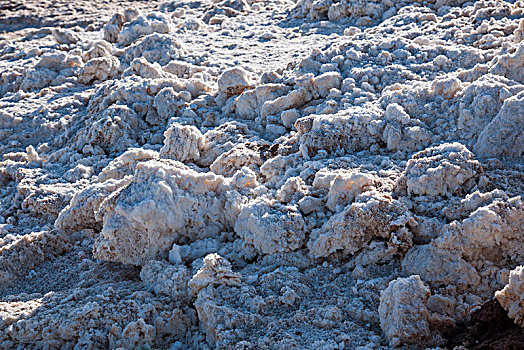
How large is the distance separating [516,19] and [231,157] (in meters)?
3.06

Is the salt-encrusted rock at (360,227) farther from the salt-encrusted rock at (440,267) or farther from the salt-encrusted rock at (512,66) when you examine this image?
the salt-encrusted rock at (512,66)

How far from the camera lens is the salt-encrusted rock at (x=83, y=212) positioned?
3730 millimetres

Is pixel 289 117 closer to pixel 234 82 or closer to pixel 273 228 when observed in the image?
pixel 234 82

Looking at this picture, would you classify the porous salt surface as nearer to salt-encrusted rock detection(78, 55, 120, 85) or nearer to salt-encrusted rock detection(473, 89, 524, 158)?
salt-encrusted rock detection(473, 89, 524, 158)

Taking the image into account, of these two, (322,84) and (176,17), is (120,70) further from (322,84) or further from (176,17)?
(322,84)

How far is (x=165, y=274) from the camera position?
303cm

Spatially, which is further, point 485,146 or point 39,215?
point 39,215

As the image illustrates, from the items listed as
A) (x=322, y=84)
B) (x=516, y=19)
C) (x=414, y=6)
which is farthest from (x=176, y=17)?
(x=516, y=19)

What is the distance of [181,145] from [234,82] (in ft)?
3.34

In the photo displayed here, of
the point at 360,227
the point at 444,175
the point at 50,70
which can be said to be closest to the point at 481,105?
the point at 444,175

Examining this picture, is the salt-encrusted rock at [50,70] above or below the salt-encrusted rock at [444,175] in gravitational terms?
below

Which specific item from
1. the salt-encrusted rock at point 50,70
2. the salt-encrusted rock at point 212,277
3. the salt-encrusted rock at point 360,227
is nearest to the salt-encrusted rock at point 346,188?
the salt-encrusted rock at point 360,227

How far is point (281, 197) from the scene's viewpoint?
10.9ft

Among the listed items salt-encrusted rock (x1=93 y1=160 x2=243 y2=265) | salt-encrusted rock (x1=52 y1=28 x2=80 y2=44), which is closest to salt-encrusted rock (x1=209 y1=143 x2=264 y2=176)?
salt-encrusted rock (x1=93 y1=160 x2=243 y2=265)
